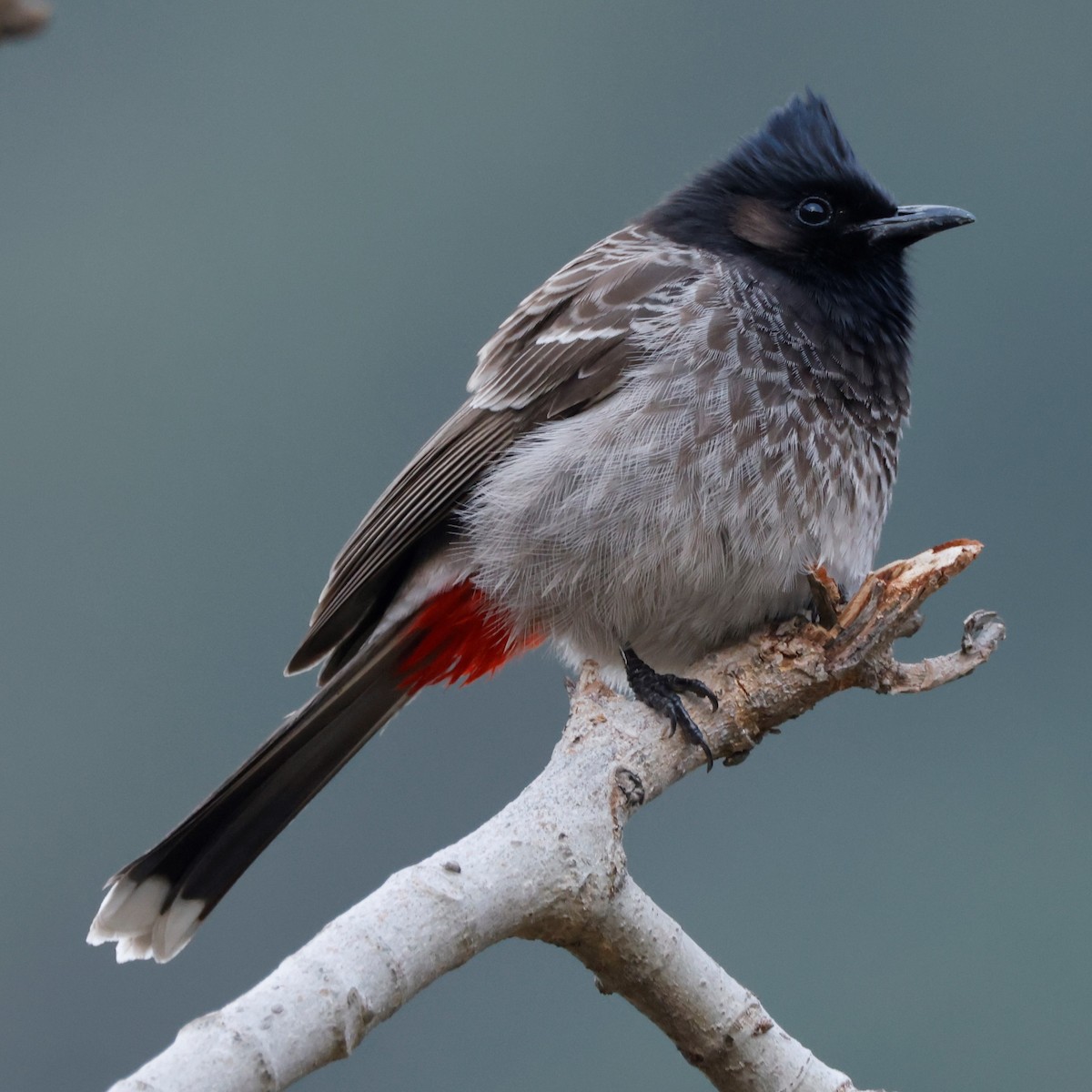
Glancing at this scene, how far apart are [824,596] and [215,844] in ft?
4.31

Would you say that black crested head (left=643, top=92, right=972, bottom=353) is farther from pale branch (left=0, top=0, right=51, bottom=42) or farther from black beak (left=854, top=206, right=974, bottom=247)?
pale branch (left=0, top=0, right=51, bottom=42)

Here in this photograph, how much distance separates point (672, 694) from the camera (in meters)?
2.52

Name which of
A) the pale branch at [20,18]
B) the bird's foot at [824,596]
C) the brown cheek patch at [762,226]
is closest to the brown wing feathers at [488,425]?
the brown cheek patch at [762,226]

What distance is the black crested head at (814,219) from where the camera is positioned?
324 centimetres

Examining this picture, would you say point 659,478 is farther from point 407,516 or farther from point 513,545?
point 407,516

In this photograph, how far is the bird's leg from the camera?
96.2 inches

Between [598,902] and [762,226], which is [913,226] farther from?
[598,902]

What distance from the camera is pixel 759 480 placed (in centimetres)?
284

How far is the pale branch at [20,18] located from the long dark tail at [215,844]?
6.97ft

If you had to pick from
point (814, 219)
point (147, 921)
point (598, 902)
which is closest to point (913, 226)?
point (814, 219)

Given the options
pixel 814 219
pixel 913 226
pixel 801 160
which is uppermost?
pixel 801 160

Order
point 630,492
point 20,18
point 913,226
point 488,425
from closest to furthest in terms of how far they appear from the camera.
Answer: point 20,18 → point 630,492 → point 488,425 → point 913,226

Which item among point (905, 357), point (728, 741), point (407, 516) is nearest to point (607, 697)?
point (728, 741)

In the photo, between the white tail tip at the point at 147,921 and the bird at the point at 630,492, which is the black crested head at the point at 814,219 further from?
the white tail tip at the point at 147,921
